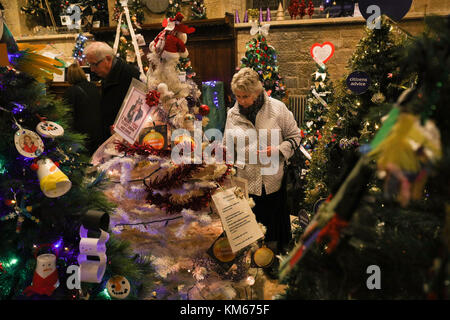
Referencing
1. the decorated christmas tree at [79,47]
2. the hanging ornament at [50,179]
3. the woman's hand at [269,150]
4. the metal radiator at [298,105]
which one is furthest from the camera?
the decorated christmas tree at [79,47]

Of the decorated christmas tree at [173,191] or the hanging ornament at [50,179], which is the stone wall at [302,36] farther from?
the hanging ornament at [50,179]

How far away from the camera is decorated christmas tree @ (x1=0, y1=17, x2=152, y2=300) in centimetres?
111

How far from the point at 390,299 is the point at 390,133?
15.3 inches

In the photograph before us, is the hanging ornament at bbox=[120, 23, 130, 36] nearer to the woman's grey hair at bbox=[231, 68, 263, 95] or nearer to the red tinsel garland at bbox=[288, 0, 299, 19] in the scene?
the red tinsel garland at bbox=[288, 0, 299, 19]

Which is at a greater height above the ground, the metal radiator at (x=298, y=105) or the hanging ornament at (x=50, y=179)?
the hanging ornament at (x=50, y=179)

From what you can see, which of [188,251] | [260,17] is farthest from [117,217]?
[260,17]

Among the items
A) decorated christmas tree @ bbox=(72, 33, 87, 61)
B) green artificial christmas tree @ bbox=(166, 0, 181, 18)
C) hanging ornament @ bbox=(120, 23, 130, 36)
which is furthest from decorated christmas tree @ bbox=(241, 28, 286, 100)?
decorated christmas tree @ bbox=(72, 33, 87, 61)

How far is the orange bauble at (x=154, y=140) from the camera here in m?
1.58

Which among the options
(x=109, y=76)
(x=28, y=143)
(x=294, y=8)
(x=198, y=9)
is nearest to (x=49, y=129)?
(x=28, y=143)

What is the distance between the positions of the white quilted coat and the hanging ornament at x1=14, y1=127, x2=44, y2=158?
4.56 feet

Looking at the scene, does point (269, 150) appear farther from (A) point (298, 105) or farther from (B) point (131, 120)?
(A) point (298, 105)

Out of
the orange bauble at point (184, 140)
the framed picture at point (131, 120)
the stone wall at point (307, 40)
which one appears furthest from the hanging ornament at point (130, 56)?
the orange bauble at point (184, 140)

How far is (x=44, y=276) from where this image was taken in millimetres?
Answer: 1121

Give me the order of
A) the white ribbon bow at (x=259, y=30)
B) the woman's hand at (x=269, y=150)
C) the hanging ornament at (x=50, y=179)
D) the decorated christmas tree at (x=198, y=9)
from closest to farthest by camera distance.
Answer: the hanging ornament at (x=50, y=179)
the woman's hand at (x=269, y=150)
the white ribbon bow at (x=259, y=30)
the decorated christmas tree at (x=198, y=9)
